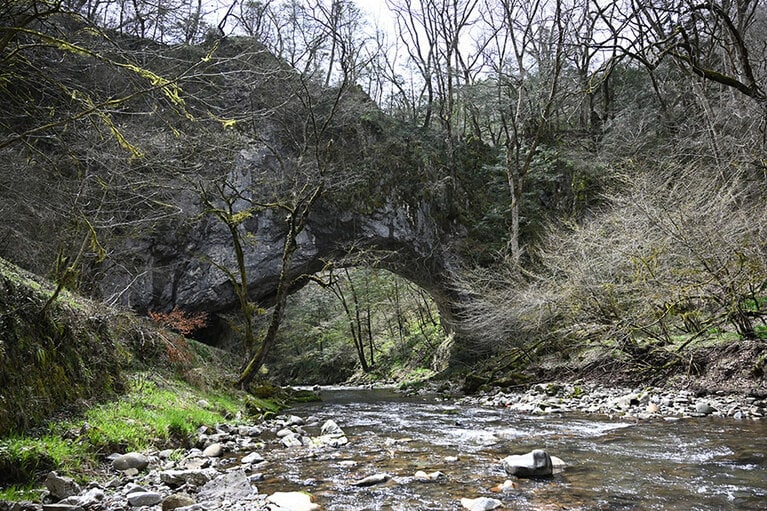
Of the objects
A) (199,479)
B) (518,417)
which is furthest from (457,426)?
(199,479)

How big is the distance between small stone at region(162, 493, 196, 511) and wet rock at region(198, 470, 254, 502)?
192 millimetres

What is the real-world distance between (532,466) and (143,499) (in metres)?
3.03

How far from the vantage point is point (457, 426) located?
725cm

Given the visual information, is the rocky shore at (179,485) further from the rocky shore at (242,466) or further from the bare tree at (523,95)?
the bare tree at (523,95)

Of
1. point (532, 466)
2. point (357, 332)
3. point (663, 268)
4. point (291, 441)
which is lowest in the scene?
point (357, 332)

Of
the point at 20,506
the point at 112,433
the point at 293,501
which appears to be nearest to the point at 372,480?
A: the point at 293,501

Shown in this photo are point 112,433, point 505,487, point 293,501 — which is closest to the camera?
point 293,501

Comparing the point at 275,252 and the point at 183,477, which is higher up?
the point at 275,252

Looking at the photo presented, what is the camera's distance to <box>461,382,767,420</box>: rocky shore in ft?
22.1

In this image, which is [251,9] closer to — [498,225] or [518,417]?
[498,225]

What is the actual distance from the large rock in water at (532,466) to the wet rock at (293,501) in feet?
5.71

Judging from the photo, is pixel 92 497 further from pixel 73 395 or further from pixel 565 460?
pixel 565 460

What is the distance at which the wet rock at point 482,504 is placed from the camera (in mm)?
3229

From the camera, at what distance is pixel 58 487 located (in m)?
3.22
